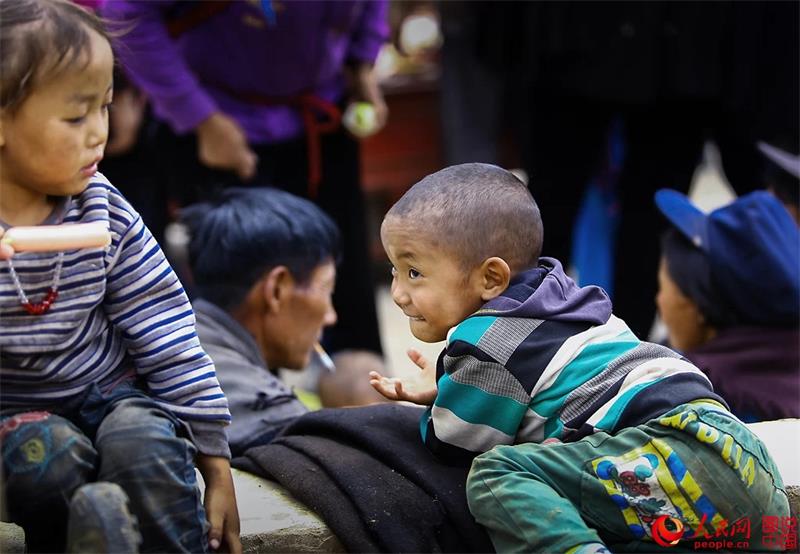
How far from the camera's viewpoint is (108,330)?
205 centimetres

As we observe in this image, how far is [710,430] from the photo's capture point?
201cm

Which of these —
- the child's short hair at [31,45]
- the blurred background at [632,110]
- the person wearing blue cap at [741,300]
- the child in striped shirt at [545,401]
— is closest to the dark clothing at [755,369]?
the person wearing blue cap at [741,300]

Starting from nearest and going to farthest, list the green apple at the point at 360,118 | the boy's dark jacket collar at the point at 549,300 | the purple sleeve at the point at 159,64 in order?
1. the boy's dark jacket collar at the point at 549,300
2. the purple sleeve at the point at 159,64
3. the green apple at the point at 360,118

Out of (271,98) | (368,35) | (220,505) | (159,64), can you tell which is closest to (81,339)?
(220,505)

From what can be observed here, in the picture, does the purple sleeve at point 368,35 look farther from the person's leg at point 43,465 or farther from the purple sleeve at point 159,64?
the person's leg at point 43,465

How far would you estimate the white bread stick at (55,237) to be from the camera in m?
1.76

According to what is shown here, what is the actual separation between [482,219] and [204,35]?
163 cm

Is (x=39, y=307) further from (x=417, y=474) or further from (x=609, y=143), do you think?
(x=609, y=143)

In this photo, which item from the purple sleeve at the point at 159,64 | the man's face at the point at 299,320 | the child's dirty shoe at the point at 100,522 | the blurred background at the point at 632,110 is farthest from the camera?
the blurred background at the point at 632,110

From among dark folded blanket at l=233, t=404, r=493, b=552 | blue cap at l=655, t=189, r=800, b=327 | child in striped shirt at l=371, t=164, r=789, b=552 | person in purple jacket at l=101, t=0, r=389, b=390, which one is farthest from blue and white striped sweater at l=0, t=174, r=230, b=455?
blue cap at l=655, t=189, r=800, b=327

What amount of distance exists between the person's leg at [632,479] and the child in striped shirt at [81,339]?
1.49 feet

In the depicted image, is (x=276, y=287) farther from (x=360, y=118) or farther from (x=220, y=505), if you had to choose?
(x=220, y=505)

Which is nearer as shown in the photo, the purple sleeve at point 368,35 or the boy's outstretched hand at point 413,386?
the boy's outstretched hand at point 413,386

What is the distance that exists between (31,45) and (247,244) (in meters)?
1.22
